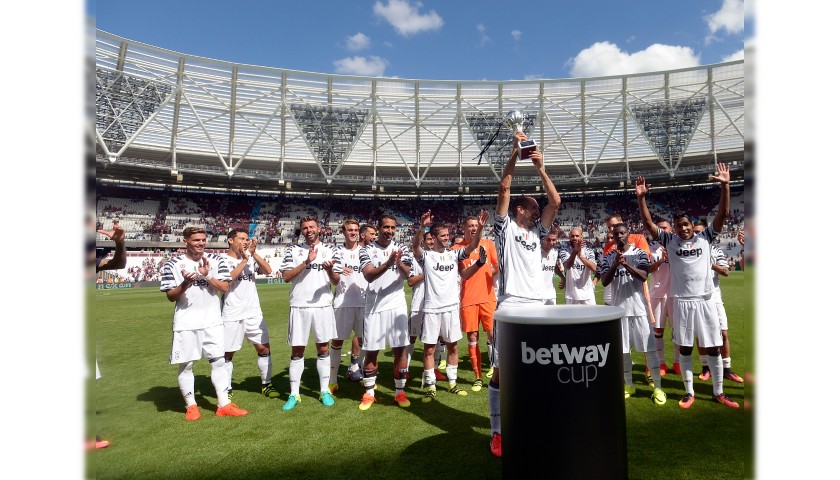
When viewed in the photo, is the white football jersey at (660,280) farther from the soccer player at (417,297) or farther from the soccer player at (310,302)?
the soccer player at (310,302)

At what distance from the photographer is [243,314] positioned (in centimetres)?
632

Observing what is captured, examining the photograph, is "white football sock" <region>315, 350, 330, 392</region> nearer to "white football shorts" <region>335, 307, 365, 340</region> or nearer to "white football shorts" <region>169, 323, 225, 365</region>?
"white football shorts" <region>335, 307, 365, 340</region>

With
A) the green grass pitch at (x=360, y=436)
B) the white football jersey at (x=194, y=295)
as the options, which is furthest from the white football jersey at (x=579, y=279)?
the white football jersey at (x=194, y=295)

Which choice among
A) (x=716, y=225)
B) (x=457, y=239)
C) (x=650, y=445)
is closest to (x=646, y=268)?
(x=716, y=225)

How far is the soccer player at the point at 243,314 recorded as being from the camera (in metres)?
6.15

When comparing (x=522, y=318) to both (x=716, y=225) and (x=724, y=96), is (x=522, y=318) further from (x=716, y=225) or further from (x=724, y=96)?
(x=724, y=96)

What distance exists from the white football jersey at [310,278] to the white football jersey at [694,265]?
4.37 metres

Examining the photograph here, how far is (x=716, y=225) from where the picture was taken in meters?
4.77

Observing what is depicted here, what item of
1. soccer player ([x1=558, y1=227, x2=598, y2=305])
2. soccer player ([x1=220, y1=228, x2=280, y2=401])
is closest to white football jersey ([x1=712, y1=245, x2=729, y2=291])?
soccer player ([x1=558, y1=227, x2=598, y2=305])

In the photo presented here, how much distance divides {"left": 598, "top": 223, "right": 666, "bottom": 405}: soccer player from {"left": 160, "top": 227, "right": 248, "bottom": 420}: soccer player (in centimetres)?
502

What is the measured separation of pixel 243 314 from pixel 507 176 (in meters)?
4.58

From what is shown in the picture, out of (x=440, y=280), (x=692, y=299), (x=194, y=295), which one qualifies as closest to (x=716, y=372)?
(x=692, y=299)

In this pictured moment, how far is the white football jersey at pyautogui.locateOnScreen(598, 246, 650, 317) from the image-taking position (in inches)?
227

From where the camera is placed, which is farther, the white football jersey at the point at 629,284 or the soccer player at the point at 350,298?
the soccer player at the point at 350,298
